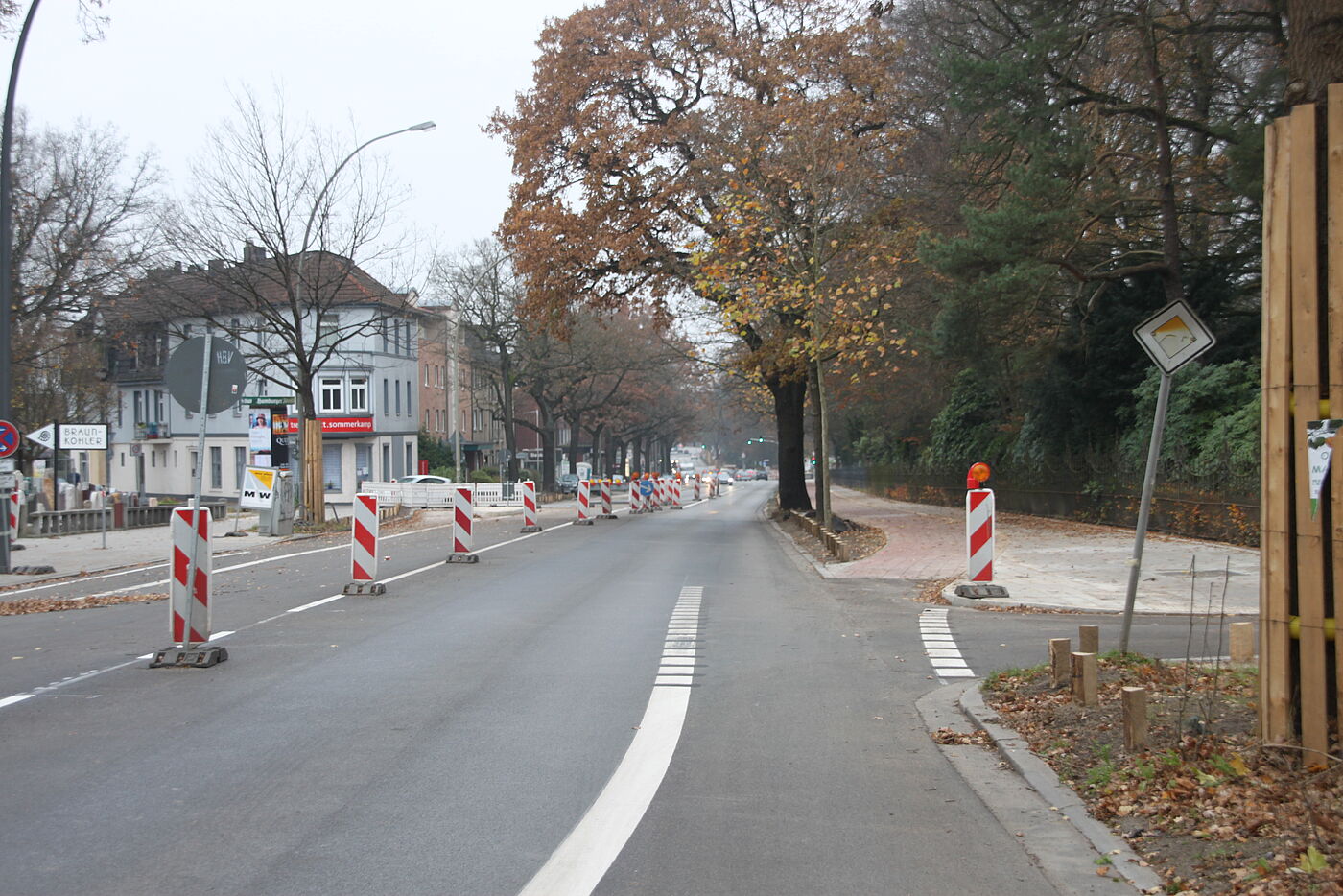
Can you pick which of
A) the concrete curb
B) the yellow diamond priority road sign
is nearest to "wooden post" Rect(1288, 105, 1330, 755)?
the concrete curb

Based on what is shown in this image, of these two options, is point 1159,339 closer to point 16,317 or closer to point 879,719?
point 879,719

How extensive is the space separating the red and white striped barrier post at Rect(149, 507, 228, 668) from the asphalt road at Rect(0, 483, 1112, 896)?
279 millimetres

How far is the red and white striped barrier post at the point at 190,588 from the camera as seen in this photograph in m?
9.65

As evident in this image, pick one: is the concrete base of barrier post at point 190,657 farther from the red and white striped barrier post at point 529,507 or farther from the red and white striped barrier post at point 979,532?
the red and white striped barrier post at point 529,507

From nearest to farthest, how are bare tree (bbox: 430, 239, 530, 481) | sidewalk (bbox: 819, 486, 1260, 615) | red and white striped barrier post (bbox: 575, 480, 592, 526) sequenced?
1. sidewalk (bbox: 819, 486, 1260, 615)
2. red and white striped barrier post (bbox: 575, 480, 592, 526)
3. bare tree (bbox: 430, 239, 530, 481)

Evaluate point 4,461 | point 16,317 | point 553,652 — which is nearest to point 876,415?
point 16,317

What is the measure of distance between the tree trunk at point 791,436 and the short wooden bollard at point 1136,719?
87.1 feet

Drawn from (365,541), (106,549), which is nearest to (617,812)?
(365,541)

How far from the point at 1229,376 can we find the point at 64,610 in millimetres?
19246

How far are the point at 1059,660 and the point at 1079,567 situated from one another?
10.1 meters

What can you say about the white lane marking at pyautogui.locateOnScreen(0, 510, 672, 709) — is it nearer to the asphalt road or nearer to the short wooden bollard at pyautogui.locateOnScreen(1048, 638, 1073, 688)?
the asphalt road

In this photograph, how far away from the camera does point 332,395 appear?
63.9 metres

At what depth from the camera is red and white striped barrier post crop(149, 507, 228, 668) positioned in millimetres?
9648

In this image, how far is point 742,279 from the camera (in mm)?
25906
